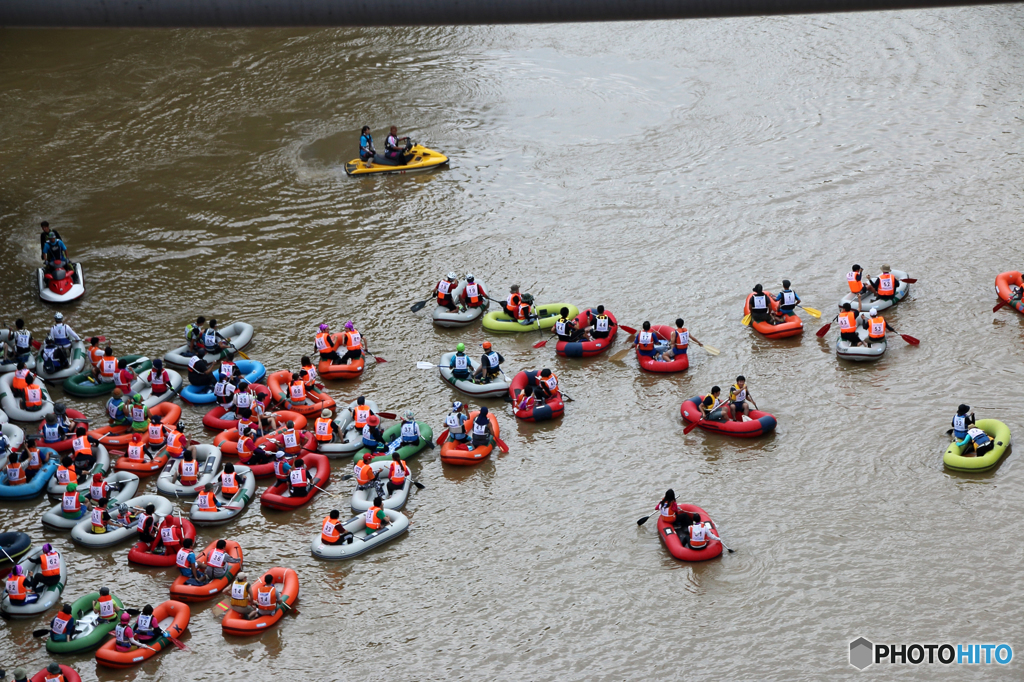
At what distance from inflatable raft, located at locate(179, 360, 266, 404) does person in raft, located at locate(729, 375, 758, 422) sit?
38.2 feet

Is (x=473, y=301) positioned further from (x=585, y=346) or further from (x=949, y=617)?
(x=949, y=617)

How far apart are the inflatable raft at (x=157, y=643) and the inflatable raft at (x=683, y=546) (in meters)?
9.40

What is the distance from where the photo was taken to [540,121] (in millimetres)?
41031

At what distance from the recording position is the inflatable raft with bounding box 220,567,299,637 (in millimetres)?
19391

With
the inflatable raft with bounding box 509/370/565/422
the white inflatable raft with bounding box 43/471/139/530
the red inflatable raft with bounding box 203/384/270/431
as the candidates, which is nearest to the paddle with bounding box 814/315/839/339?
the inflatable raft with bounding box 509/370/565/422

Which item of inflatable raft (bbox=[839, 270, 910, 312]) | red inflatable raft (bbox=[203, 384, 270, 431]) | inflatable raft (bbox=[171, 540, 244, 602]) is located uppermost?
inflatable raft (bbox=[839, 270, 910, 312])

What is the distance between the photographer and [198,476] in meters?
23.3

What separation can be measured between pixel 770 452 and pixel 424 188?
702 inches

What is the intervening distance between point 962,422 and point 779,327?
19.5ft

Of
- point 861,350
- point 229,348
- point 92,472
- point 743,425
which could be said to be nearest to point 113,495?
point 92,472

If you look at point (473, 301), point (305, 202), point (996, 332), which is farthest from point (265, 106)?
point (996, 332)

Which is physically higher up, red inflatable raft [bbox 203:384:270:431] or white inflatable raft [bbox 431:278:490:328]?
white inflatable raft [bbox 431:278:490:328]

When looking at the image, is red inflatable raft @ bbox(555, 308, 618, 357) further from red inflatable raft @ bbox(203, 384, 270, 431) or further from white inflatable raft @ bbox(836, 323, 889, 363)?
red inflatable raft @ bbox(203, 384, 270, 431)

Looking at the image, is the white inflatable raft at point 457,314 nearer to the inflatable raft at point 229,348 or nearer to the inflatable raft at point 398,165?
the inflatable raft at point 229,348
